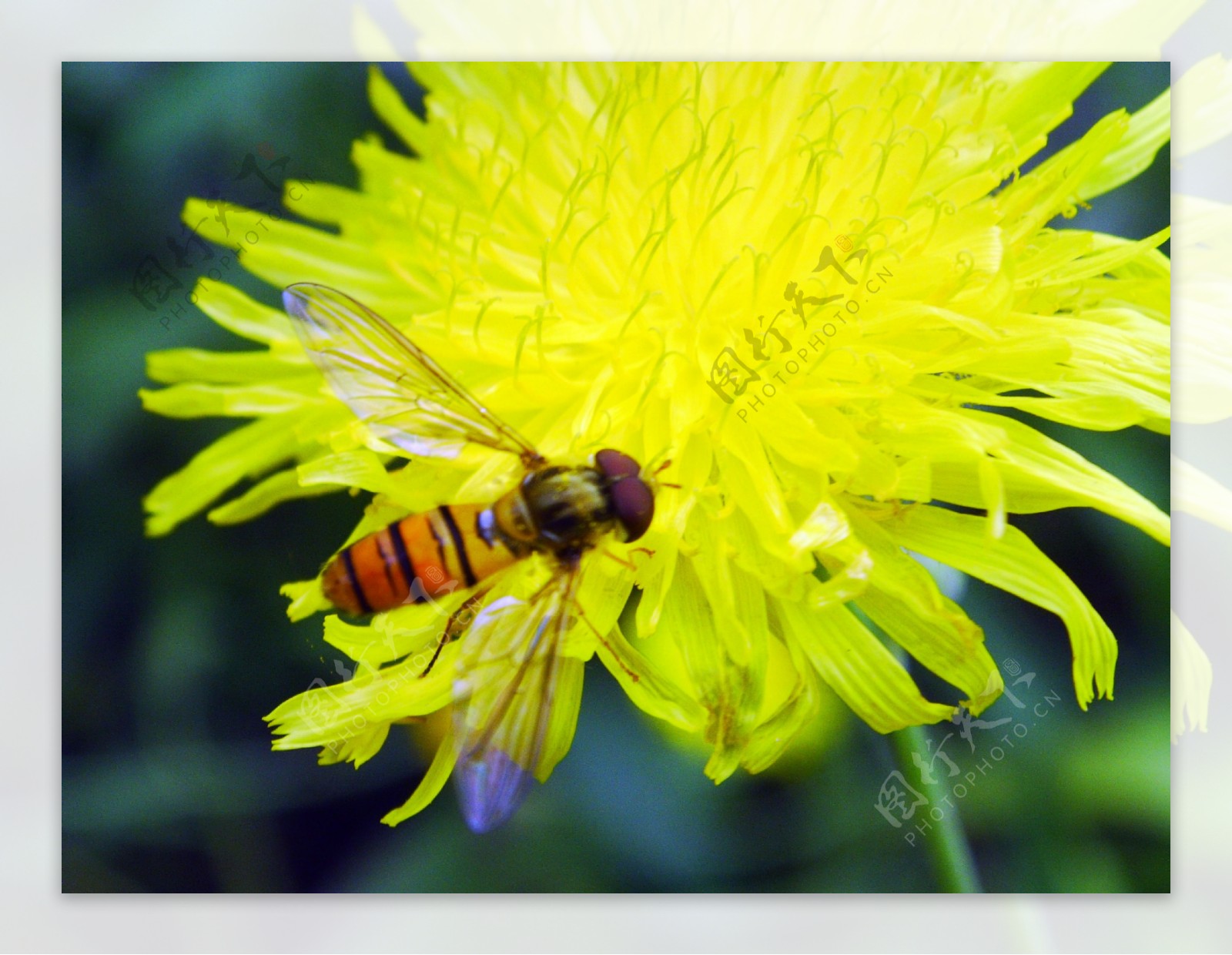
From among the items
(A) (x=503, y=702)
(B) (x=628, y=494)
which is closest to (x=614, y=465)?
(B) (x=628, y=494)

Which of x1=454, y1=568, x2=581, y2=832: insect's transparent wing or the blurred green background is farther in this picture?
the blurred green background

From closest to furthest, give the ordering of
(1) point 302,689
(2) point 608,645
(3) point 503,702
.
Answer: (3) point 503,702, (2) point 608,645, (1) point 302,689

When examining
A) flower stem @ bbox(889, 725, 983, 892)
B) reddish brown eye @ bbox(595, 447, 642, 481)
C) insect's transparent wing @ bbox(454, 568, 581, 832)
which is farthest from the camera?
flower stem @ bbox(889, 725, 983, 892)

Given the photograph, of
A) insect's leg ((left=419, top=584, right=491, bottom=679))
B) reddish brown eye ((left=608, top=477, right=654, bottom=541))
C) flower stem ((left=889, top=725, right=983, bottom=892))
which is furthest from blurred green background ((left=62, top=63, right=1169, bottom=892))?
reddish brown eye ((left=608, top=477, right=654, bottom=541))

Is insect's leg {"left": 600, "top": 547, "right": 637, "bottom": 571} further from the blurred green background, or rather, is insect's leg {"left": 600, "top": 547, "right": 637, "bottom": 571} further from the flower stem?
the flower stem

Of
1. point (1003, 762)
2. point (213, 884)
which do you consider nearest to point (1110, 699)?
point (1003, 762)

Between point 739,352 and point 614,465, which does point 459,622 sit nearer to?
point 614,465
